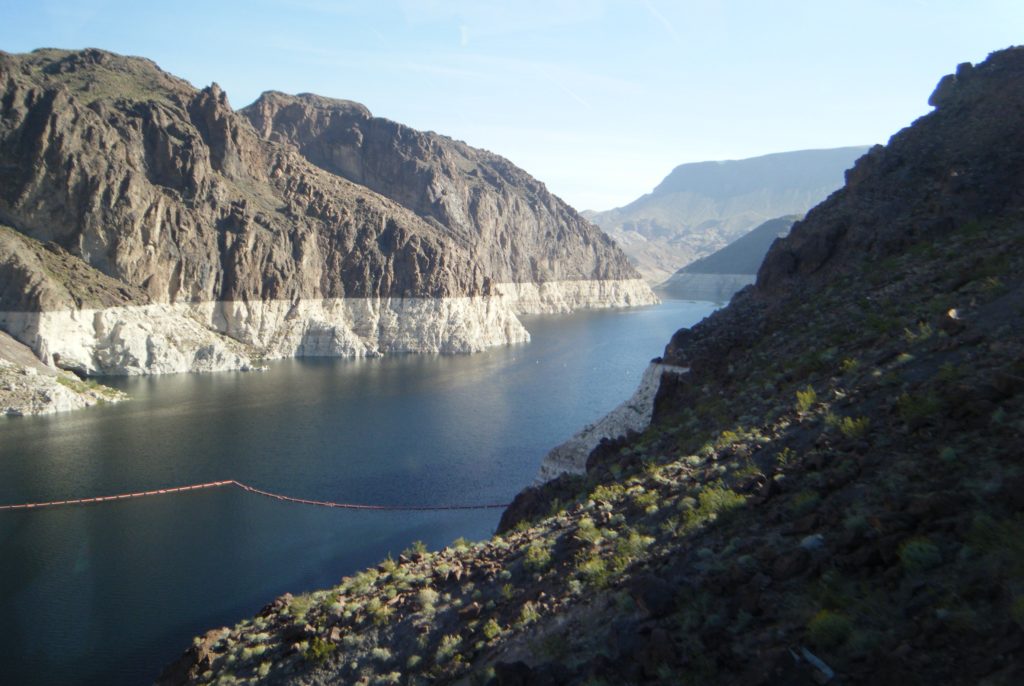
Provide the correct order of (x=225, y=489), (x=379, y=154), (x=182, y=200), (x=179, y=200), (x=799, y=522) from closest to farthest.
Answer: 1. (x=799, y=522)
2. (x=225, y=489)
3. (x=179, y=200)
4. (x=182, y=200)
5. (x=379, y=154)

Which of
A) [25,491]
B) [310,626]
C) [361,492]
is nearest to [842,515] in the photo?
[310,626]

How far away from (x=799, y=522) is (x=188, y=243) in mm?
89710

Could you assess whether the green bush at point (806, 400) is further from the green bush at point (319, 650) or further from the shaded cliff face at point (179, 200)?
the shaded cliff face at point (179, 200)

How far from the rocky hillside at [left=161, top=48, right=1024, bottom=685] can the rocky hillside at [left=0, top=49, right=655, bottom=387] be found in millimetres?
61941

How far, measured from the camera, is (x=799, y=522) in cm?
846

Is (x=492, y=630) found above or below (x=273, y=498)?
above

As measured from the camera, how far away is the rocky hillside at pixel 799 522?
639cm

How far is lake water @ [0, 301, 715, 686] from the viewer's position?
23531mm

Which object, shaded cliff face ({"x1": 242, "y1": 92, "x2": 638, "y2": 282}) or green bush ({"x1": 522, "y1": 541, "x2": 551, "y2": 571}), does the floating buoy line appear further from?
shaded cliff face ({"x1": 242, "y1": 92, "x2": 638, "y2": 282})

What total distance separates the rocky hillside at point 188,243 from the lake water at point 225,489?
880 cm

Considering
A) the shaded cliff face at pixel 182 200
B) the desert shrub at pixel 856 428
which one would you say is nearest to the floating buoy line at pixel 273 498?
the desert shrub at pixel 856 428

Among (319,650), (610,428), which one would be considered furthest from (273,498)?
(319,650)

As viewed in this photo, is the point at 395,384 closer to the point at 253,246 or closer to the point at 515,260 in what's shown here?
the point at 253,246

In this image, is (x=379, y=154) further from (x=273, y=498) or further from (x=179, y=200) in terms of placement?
(x=273, y=498)
